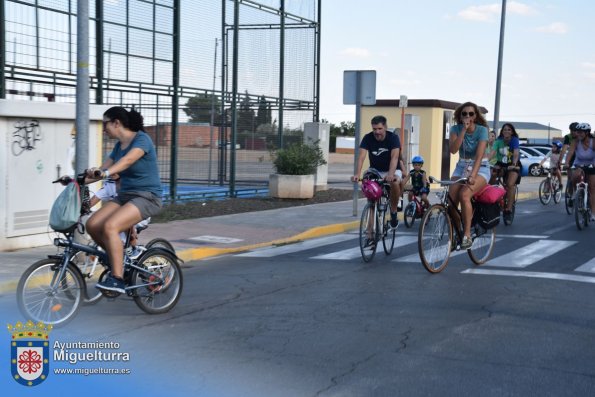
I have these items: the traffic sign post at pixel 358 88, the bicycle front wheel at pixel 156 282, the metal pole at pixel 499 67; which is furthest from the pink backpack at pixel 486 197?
the metal pole at pixel 499 67

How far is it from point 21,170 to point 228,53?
348 inches

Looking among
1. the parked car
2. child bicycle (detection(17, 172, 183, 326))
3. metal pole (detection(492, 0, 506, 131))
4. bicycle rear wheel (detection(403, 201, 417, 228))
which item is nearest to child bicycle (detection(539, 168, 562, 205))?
metal pole (detection(492, 0, 506, 131))

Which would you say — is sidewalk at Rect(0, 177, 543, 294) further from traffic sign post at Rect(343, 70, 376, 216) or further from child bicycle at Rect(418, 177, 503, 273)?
child bicycle at Rect(418, 177, 503, 273)

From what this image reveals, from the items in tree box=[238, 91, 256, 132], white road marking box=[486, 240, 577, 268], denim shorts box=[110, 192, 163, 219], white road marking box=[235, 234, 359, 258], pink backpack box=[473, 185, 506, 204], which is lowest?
white road marking box=[235, 234, 359, 258]

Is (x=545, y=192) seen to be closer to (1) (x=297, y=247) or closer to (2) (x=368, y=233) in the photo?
(1) (x=297, y=247)

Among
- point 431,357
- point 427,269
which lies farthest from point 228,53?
point 431,357

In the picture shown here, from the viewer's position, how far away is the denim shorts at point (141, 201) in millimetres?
6930

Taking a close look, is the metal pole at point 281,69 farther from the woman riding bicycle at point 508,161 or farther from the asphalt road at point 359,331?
the asphalt road at point 359,331

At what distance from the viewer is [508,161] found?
Result: 1488 cm

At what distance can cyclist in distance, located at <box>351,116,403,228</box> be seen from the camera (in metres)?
10.3

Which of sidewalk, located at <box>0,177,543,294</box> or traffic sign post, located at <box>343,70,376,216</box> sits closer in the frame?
sidewalk, located at <box>0,177,543,294</box>

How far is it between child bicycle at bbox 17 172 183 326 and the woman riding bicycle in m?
8.95

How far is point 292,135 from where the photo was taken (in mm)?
21234

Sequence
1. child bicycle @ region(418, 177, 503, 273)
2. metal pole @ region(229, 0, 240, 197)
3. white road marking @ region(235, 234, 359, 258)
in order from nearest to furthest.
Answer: child bicycle @ region(418, 177, 503, 273)
white road marking @ region(235, 234, 359, 258)
metal pole @ region(229, 0, 240, 197)
